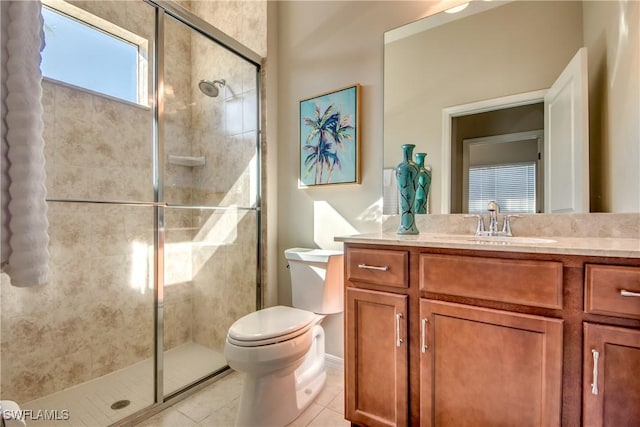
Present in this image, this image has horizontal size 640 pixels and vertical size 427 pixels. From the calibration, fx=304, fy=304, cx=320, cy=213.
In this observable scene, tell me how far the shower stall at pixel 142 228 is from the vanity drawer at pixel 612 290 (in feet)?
5.94

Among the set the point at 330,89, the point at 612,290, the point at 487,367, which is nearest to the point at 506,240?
the point at 612,290

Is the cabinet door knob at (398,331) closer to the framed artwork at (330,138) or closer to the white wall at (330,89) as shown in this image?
the white wall at (330,89)

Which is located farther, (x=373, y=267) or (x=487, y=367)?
(x=373, y=267)

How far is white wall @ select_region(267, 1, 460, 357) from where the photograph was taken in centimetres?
181

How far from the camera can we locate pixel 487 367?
1.03 m

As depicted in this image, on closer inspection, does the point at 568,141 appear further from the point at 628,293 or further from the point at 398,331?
the point at 398,331

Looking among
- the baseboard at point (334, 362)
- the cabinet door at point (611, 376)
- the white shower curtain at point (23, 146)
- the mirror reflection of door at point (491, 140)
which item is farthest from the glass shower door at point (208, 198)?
the cabinet door at point (611, 376)

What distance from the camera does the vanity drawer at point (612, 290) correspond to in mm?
835

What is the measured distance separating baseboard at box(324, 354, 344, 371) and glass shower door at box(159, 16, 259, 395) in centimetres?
62

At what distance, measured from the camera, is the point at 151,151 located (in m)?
1.75

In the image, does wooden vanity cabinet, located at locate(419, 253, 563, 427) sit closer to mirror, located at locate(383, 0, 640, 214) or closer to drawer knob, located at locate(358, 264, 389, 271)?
drawer knob, located at locate(358, 264, 389, 271)

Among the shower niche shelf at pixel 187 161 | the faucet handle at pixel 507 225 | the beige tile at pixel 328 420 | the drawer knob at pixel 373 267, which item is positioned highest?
A: the shower niche shelf at pixel 187 161

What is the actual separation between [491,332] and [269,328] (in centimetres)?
89

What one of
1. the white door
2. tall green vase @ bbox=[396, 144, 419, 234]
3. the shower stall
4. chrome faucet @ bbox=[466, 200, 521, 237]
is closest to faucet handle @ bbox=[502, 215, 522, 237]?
chrome faucet @ bbox=[466, 200, 521, 237]
